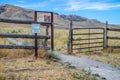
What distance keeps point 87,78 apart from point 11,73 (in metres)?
2.58

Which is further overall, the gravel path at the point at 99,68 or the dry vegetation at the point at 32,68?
the gravel path at the point at 99,68

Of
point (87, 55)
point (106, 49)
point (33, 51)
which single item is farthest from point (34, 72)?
point (106, 49)

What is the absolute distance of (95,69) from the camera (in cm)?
1408

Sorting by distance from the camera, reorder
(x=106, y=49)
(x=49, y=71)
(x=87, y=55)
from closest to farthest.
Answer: (x=49, y=71), (x=87, y=55), (x=106, y=49)

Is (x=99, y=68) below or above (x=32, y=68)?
below

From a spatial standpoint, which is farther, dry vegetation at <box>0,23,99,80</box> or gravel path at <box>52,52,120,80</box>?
gravel path at <box>52,52,120,80</box>

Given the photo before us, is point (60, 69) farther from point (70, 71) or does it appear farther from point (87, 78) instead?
point (87, 78)

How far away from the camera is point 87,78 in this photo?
11891mm

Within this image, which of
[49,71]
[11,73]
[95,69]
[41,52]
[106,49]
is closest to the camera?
[11,73]

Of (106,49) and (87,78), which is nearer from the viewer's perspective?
(87,78)

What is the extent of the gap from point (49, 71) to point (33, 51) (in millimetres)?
3483

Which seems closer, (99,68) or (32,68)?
(32,68)

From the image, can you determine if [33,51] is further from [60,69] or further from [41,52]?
[60,69]

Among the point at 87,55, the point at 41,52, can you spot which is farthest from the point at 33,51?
the point at 87,55
